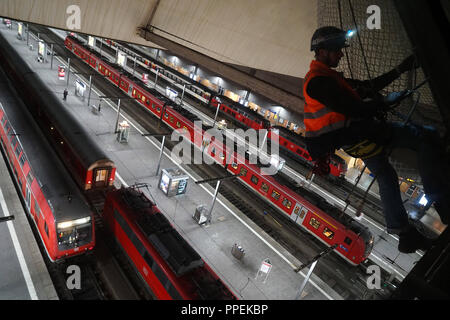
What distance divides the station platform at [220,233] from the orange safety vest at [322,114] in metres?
10.9

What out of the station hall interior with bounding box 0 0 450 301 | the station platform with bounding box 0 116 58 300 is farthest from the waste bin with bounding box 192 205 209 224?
the station platform with bounding box 0 116 58 300

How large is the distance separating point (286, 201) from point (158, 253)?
30.8 feet

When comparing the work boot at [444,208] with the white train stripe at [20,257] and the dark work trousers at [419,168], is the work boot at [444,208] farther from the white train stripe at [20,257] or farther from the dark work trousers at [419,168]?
the white train stripe at [20,257]

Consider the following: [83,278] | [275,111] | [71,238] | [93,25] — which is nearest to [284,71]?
[93,25]

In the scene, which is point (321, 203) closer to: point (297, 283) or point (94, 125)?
point (297, 283)

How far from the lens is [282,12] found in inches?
385

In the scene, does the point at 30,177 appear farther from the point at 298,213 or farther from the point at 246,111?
the point at 246,111

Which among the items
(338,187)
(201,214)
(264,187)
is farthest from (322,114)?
(338,187)

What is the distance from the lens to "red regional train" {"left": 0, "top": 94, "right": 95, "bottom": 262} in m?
9.87

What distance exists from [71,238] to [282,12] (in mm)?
11568

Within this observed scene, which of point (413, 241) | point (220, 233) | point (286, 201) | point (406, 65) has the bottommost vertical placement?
point (220, 233)

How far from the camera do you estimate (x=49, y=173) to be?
11.1m

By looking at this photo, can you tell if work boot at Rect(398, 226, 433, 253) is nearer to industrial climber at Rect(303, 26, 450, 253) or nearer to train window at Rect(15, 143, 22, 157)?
industrial climber at Rect(303, 26, 450, 253)

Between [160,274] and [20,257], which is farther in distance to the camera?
[20,257]
